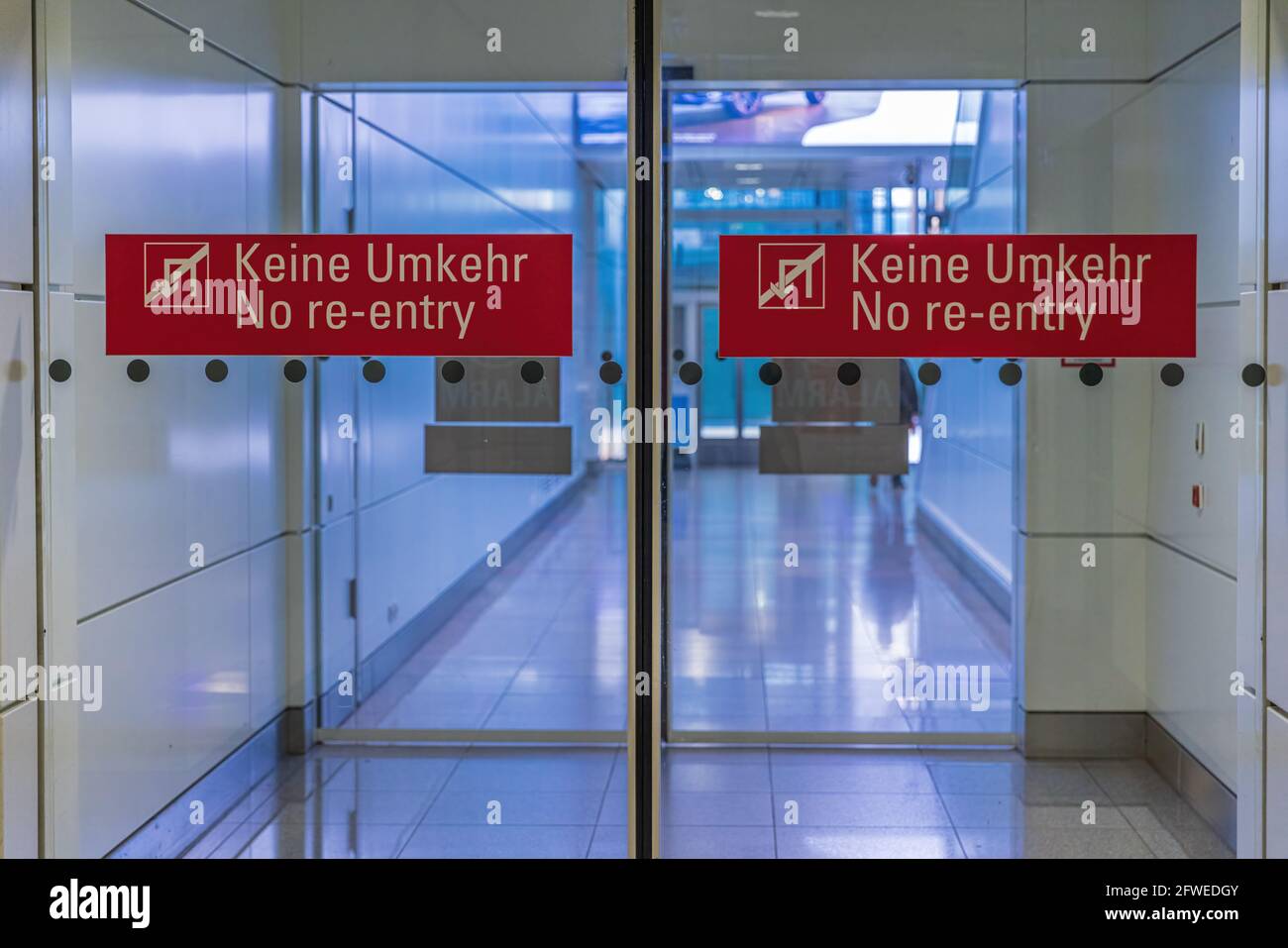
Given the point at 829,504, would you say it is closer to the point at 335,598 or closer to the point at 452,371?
the point at 452,371

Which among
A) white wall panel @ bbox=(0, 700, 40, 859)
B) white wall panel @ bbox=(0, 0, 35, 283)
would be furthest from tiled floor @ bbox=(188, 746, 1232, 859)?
white wall panel @ bbox=(0, 0, 35, 283)

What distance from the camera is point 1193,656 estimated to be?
3.99 m

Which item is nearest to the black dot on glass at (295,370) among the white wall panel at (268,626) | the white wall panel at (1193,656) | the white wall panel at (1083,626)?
the white wall panel at (268,626)

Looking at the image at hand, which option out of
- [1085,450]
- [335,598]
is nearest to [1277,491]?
[1085,450]

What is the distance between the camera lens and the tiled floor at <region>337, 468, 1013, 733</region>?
4188mm

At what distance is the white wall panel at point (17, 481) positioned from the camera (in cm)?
348

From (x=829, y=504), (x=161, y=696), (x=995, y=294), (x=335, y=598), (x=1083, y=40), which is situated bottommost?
(x=161, y=696)

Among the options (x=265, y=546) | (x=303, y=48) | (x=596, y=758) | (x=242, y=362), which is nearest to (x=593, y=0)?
(x=303, y=48)

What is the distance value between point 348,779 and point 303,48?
2.24m

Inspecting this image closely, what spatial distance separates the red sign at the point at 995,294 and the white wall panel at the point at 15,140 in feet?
6.66

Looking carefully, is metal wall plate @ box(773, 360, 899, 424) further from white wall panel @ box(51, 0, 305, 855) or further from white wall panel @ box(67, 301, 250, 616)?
white wall panel @ box(67, 301, 250, 616)

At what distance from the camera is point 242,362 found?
12.6 ft

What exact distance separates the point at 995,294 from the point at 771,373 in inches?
25.9

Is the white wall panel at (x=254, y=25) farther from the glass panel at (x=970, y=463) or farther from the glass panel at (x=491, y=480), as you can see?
the glass panel at (x=970, y=463)
